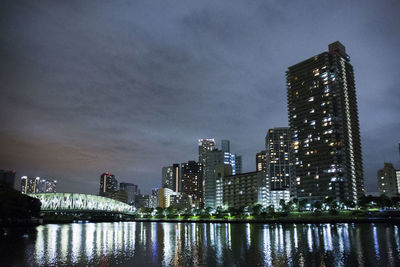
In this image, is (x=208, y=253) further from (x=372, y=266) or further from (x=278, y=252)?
(x=372, y=266)

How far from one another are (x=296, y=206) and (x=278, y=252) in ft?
484

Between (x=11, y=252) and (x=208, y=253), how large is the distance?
33.0 m

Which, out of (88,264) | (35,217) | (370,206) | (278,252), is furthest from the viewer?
(370,206)

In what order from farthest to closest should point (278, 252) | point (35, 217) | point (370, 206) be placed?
1. point (370, 206)
2. point (35, 217)
3. point (278, 252)

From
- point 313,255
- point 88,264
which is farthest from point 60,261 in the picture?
point 313,255

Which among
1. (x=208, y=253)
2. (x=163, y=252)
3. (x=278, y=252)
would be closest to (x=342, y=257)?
(x=278, y=252)

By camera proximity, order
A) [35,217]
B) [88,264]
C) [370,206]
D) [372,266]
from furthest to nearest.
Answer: [370,206]
[35,217]
[88,264]
[372,266]

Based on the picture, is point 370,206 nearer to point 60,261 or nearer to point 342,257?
point 342,257

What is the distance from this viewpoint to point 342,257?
1885 inches

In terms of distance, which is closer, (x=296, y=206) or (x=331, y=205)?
(x=331, y=205)

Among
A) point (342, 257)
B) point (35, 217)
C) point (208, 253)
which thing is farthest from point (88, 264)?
point (35, 217)

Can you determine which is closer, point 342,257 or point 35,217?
point 342,257

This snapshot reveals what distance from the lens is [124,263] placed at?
1832 inches

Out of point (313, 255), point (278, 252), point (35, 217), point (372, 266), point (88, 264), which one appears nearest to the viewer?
point (372, 266)
